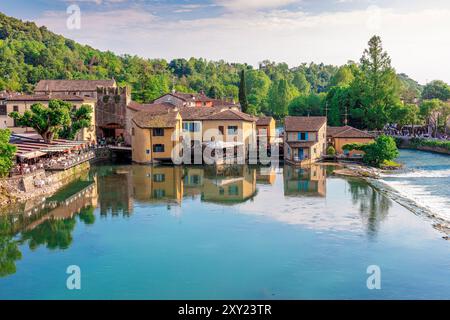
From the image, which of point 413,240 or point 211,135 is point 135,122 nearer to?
point 211,135

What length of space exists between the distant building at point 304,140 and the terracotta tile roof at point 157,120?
10244mm

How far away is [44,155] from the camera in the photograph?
137ft

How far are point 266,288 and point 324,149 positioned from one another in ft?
108

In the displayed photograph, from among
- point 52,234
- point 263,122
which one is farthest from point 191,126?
point 52,234

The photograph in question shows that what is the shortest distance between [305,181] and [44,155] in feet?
67.0

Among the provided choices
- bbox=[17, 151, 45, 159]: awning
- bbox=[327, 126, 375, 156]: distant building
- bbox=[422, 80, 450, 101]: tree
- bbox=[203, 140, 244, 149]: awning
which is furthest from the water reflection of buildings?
bbox=[422, 80, 450, 101]: tree

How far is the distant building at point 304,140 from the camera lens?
46.9 meters

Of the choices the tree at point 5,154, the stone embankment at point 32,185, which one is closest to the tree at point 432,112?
the stone embankment at point 32,185

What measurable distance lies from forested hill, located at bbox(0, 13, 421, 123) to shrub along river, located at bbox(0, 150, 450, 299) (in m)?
41.6

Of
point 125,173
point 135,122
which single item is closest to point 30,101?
point 135,122

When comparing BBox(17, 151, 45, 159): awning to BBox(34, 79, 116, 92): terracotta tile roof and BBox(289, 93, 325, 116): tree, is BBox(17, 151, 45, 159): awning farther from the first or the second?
BBox(289, 93, 325, 116): tree

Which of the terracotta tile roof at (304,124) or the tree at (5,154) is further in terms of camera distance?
the terracotta tile roof at (304,124)

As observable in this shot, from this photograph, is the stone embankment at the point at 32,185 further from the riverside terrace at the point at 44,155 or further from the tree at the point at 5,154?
the tree at the point at 5,154

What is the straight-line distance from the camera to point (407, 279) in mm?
18891
